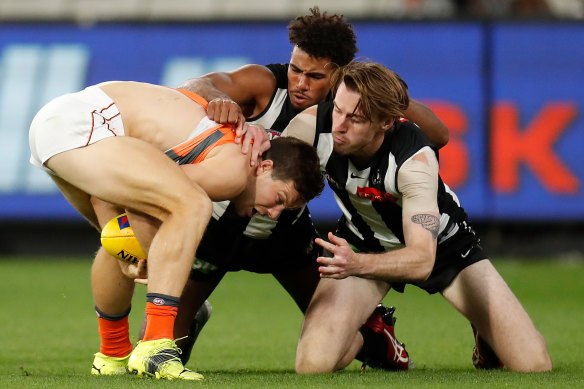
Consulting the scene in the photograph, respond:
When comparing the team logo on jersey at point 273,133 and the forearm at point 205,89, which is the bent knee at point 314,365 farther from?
the forearm at point 205,89

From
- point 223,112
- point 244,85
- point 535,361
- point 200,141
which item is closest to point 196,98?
point 223,112

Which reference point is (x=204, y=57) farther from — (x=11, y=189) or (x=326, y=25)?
(x=326, y=25)

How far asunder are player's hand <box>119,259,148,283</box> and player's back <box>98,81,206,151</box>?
2.13 feet

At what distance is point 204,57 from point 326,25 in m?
6.69

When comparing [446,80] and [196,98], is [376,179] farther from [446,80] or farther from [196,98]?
[446,80]

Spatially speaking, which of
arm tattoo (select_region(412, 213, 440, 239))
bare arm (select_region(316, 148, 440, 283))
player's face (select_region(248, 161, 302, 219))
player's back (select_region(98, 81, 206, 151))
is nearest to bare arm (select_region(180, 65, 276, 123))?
player's back (select_region(98, 81, 206, 151))

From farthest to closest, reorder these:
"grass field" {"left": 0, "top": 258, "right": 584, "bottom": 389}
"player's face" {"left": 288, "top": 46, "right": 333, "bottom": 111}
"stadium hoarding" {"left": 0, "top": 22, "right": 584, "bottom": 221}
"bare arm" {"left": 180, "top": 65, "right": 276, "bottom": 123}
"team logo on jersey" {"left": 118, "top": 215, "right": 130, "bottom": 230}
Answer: "stadium hoarding" {"left": 0, "top": 22, "right": 584, "bottom": 221}
"player's face" {"left": 288, "top": 46, "right": 333, "bottom": 111}
"bare arm" {"left": 180, "top": 65, "right": 276, "bottom": 123}
"team logo on jersey" {"left": 118, "top": 215, "right": 130, "bottom": 230}
"grass field" {"left": 0, "top": 258, "right": 584, "bottom": 389}

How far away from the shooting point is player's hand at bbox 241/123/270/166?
5574mm

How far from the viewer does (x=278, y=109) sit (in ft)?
22.7

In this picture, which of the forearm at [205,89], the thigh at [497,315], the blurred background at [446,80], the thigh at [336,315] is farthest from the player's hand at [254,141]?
the blurred background at [446,80]

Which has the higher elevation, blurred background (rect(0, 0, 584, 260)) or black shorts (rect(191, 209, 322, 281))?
black shorts (rect(191, 209, 322, 281))

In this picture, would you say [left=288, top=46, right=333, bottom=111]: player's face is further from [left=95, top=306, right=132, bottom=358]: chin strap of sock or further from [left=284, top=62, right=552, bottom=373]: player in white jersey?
[left=95, top=306, right=132, bottom=358]: chin strap of sock

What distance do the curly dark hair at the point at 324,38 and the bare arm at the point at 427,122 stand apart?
2.56 feet

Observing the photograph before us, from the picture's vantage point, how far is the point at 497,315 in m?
6.24
